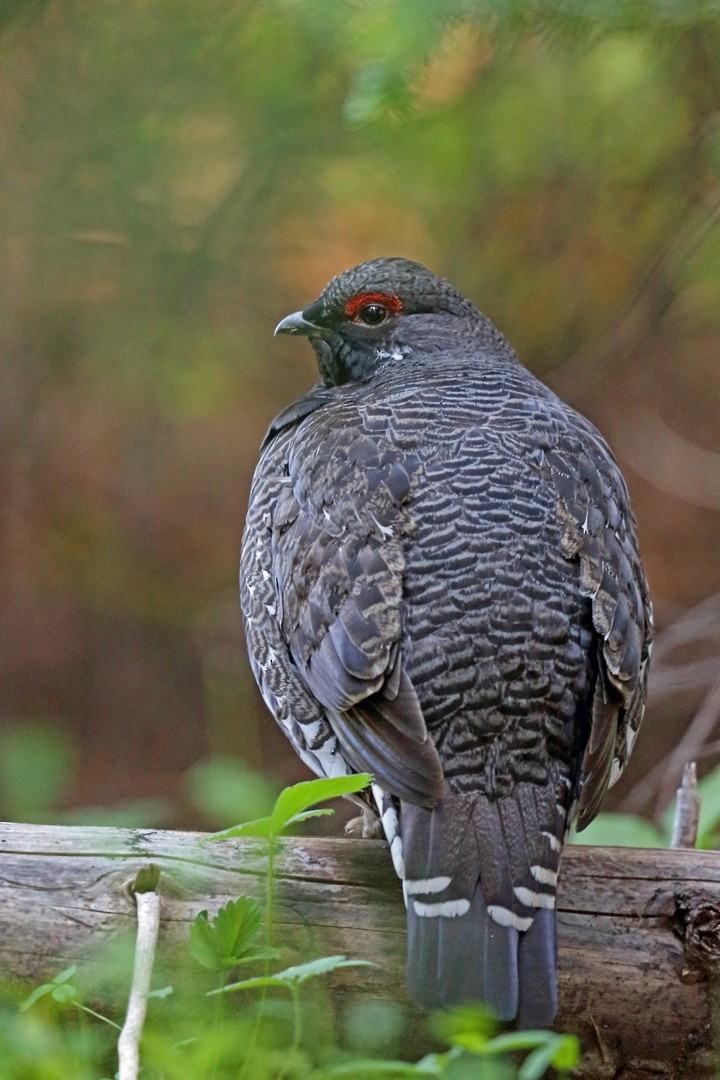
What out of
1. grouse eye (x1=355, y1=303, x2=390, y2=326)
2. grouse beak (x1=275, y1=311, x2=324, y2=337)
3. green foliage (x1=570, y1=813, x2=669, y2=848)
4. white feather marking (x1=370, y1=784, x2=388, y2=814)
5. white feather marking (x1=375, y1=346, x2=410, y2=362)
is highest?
grouse eye (x1=355, y1=303, x2=390, y2=326)

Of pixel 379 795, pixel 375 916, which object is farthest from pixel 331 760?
pixel 375 916

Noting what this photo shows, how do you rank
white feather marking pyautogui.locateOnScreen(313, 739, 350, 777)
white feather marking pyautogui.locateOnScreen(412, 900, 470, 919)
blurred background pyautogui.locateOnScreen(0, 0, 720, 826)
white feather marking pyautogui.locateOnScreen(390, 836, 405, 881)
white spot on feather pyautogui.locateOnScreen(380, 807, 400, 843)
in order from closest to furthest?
white feather marking pyautogui.locateOnScreen(412, 900, 470, 919) < white feather marking pyautogui.locateOnScreen(390, 836, 405, 881) < white spot on feather pyautogui.locateOnScreen(380, 807, 400, 843) < white feather marking pyautogui.locateOnScreen(313, 739, 350, 777) < blurred background pyautogui.locateOnScreen(0, 0, 720, 826)

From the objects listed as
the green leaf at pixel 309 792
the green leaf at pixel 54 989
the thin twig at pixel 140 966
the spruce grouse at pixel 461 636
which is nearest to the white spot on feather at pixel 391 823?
the spruce grouse at pixel 461 636

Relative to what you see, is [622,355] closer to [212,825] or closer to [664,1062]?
[212,825]

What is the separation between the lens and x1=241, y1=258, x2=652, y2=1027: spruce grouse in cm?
291

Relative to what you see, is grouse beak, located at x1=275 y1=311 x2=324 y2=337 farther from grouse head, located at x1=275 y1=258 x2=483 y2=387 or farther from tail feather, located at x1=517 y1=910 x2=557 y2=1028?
tail feather, located at x1=517 y1=910 x2=557 y2=1028

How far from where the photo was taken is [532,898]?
2896 mm

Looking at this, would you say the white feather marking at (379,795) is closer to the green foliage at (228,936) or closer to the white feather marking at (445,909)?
the white feather marking at (445,909)

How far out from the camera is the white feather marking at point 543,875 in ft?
9.61

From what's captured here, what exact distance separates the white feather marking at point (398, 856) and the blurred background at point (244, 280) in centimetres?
102

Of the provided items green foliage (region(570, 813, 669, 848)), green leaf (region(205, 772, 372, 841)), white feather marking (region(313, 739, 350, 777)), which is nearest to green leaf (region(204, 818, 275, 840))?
green leaf (region(205, 772, 372, 841))

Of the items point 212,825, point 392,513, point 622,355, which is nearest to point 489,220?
point 622,355

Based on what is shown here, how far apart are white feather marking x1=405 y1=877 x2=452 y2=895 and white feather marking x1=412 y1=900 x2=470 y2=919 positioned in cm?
3

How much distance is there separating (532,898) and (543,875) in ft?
0.22
